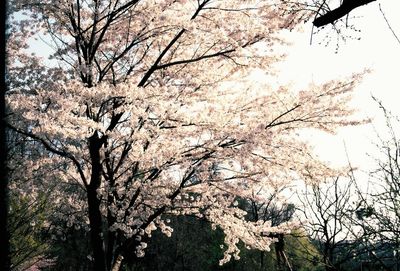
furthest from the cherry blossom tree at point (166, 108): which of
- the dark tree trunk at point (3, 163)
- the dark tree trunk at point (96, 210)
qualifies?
the dark tree trunk at point (3, 163)

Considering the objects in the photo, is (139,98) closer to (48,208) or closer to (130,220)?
(130,220)

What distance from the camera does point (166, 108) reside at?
691cm

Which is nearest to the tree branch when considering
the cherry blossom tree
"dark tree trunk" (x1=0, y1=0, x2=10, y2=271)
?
"dark tree trunk" (x1=0, y1=0, x2=10, y2=271)

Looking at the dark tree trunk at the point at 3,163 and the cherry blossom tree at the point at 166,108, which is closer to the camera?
the dark tree trunk at the point at 3,163

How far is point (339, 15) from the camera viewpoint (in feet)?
8.04

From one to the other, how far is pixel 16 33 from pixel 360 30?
807 centimetres

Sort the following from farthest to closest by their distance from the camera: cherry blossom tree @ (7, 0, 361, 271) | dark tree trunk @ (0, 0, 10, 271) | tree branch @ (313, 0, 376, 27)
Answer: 1. cherry blossom tree @ (7, 0, 361, 271)
2. tree branch @ (313, 0, 376, 27)
3. dark tree trunk @ (0, 0, 10, 271)

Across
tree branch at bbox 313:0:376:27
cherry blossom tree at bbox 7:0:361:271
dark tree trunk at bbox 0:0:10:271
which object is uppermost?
cherry blossom tree at bbox 7:0:361:271

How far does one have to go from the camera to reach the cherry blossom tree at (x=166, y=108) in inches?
273

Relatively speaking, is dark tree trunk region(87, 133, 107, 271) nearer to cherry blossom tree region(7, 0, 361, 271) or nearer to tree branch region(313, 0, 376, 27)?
cherry blossom tree region(7, 0, 361, 271)

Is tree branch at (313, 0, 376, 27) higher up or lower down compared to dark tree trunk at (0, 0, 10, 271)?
higher up

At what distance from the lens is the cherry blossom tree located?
6932 mm

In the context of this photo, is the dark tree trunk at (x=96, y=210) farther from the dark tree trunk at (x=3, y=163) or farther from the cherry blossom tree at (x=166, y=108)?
the dark tree trunk at (x=3, y=163)

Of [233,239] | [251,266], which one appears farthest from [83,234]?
[233,239]
